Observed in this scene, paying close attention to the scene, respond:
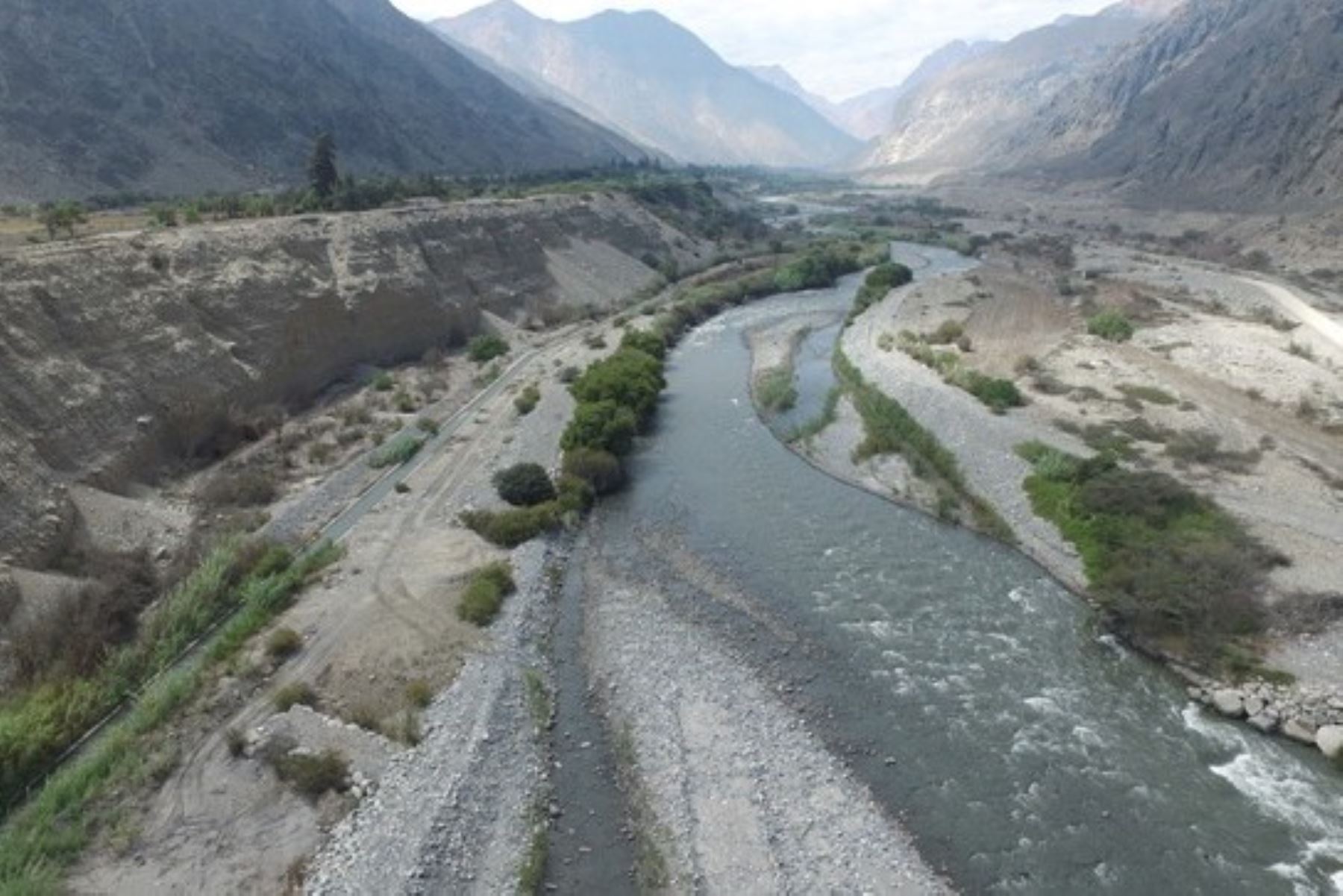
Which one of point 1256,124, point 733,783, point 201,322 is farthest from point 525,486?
point 1256,124

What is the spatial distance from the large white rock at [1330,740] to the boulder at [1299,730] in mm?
133

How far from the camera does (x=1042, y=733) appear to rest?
26469mm

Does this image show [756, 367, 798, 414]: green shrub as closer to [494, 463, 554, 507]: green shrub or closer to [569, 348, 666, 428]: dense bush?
[569, 348, 666, 428]: dense bush

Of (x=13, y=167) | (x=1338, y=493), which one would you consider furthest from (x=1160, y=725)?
(x=13, y=167)

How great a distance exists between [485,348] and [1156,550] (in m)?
47.9

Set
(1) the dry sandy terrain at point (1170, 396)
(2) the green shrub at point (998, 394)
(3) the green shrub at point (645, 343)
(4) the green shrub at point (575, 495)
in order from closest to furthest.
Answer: (1) the dry sandy terrain at point (1170, 396)
(4) the green shrub at point (575, 495)
(2) the green shrub at point (998, 394)
(3) the green shrub at point (645, 343)

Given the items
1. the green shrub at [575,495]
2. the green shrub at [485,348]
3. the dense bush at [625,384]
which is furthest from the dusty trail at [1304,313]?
the green shrub at [485,348]

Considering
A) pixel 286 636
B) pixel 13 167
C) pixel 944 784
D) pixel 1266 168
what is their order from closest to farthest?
pixel 944 784 < pixel 286 636 < pixel 13 167 < pixel 1266 168

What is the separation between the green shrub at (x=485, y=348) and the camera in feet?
226

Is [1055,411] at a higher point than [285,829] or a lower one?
higher

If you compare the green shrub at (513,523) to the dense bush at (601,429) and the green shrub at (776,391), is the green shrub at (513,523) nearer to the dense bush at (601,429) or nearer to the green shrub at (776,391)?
the dense bush at (601,429)

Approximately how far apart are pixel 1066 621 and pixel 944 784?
10.2 m

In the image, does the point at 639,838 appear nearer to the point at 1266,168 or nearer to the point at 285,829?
the point at 285,829

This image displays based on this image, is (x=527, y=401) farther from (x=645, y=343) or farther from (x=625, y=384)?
(x=645, y=343)
